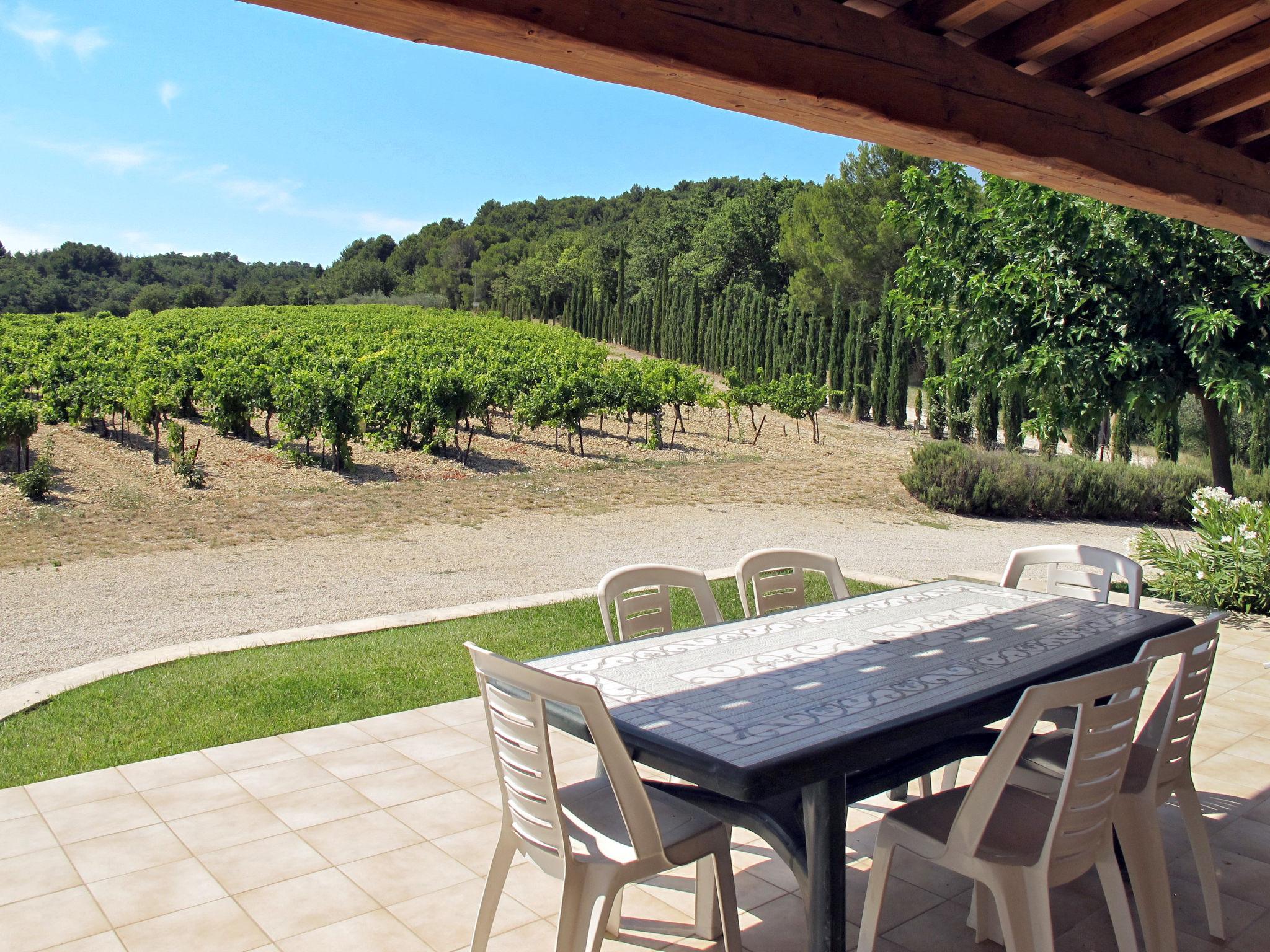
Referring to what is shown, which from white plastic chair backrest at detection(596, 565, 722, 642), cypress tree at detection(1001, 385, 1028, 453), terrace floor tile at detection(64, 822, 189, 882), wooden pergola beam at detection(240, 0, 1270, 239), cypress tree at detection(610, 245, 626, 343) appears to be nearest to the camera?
wooden pergola beam at detection(240, 0, 1270, 239)

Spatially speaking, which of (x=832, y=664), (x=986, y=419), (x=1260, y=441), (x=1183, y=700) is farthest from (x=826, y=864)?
(x=986, y=419)

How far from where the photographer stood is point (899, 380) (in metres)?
21.5

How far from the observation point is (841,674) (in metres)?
2.35

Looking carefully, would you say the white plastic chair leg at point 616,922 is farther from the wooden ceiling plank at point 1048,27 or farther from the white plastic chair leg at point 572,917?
the wooden ceiling plank at point 1048,27

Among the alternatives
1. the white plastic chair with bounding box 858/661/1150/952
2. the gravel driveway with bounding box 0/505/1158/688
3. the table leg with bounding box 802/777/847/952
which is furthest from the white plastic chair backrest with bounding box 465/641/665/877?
the gravel driveway with bounding box 0/505/1158/688

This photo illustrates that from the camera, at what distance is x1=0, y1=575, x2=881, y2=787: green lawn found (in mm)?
3602

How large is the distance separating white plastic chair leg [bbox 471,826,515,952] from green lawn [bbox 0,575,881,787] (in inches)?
76.2

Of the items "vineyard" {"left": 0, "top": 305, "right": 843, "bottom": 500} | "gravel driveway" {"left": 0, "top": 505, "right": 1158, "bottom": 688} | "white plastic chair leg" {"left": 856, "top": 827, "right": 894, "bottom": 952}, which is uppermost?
"vineyard" {"left": 0, "top": 305, "right": 843, "bottom": 500}

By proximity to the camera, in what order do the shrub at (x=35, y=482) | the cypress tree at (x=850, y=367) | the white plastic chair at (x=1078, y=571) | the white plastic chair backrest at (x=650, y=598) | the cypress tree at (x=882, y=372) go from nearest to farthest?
the white plastic chair backrest at (x=650, y=598), the white plastic chair at (x=1078, y=571), the shrub at (x=35, y=482), the cypress tree at (x=882, y=372), the cypress tree at (x=850, y=367)

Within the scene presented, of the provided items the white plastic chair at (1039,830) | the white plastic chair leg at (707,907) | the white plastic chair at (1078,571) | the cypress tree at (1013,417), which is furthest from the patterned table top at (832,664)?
the cypress tree at (1013,417)

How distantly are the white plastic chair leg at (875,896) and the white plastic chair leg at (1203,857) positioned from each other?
2.94 ft

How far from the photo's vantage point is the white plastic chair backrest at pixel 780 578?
334 centimetres

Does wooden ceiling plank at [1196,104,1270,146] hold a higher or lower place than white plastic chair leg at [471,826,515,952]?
higher

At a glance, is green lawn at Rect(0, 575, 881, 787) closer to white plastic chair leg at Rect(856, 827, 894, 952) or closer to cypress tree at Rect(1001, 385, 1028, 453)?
white plastic chair leg at Rect(856, 827, 894, 952)
